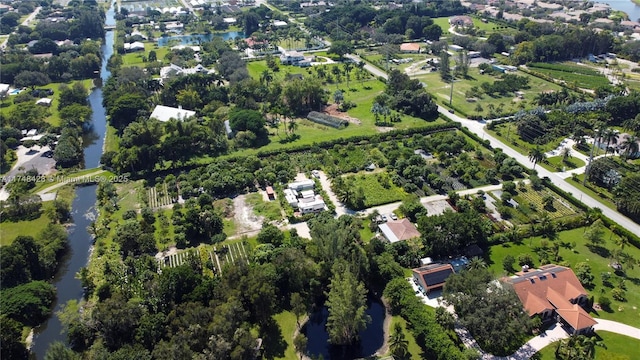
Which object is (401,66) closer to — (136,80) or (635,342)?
(136,80)

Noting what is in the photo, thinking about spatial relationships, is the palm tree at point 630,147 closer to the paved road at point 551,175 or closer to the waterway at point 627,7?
the paved road at point 551,175

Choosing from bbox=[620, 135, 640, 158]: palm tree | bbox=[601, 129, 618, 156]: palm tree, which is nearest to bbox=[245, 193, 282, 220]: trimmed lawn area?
bbox=[601, 129, 618, 156]: palm tree

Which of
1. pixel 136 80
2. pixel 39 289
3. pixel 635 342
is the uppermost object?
pixel 136 80

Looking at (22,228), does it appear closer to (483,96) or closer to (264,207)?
(264,207)

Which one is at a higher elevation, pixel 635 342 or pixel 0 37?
pixel 0 37

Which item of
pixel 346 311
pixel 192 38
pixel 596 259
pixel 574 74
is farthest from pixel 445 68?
pixel 192 38

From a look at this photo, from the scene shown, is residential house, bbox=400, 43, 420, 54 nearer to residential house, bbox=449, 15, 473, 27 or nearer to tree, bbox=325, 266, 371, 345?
residential house, bbox=449, 15, 473, 27

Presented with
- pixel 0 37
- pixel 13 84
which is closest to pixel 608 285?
pixel 13 84

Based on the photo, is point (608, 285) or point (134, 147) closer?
point (608, 285)
